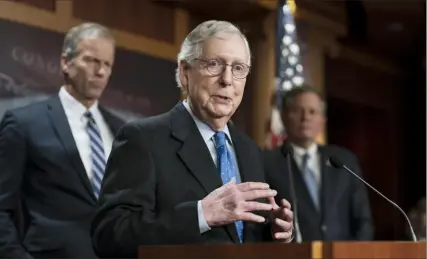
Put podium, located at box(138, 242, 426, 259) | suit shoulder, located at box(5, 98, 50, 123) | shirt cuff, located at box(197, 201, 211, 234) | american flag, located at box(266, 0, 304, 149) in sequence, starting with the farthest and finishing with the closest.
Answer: american flag, located at box(266, 0, 304, 149) → suit shoulder, located at box(5, 98, 50, 123) → shirt cuff, located at box(197, 201, 211, 234) → podium, located at box(138, 242, 426, 259)

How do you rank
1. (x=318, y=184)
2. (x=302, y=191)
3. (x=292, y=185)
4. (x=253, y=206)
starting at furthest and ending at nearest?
1. (x=318, y=184)
2. (x=302, y=191)
3. (x=292, y=185)
4. (x=253, y=206)

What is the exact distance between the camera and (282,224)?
1.86 meters

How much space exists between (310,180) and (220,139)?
0.61m

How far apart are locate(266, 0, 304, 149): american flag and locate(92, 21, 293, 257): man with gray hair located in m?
0.34

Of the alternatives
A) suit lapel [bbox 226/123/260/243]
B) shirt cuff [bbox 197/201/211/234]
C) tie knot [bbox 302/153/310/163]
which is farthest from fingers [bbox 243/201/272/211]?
tie knot [bbox 302/153/310/163]

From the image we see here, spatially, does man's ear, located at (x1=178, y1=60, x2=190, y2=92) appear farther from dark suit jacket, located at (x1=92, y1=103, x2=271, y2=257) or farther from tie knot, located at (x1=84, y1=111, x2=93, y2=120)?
tie knot, located at (x1=84, y1=111, x2=93, y2=120)

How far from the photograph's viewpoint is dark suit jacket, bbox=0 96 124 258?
2008mm

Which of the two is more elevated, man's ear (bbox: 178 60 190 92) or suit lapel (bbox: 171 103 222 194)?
man's ear (bbox: 178 60 190 92)

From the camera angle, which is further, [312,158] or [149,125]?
[312,158]

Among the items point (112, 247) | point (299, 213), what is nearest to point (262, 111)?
point (299, 213)

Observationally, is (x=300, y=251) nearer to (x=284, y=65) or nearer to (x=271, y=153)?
(x=271, y=153)

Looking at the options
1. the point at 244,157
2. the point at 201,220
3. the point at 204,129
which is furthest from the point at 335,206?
the point at 201,220

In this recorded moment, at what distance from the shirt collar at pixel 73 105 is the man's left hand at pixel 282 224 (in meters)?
0.60

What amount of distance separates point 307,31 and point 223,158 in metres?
0.79
